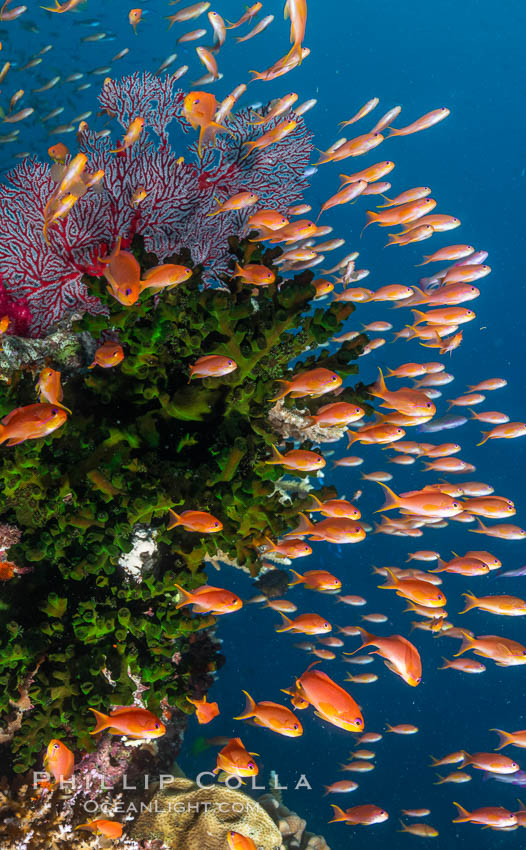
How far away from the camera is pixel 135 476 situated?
3.31m

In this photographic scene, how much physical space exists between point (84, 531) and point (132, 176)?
3345 mm

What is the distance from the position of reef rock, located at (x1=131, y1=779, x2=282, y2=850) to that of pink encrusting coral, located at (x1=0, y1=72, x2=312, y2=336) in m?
4.60

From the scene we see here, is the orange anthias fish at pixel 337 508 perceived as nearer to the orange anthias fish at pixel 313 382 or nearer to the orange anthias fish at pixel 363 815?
the orange anthias fish at pixel 313 382

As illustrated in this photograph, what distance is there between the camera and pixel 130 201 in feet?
15.3

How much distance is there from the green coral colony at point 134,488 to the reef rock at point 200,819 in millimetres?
1518

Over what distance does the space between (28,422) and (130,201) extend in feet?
9.89

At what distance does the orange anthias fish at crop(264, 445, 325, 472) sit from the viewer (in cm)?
357

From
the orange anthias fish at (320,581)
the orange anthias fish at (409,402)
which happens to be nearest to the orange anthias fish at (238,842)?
the orange anthias fish at (320,581)

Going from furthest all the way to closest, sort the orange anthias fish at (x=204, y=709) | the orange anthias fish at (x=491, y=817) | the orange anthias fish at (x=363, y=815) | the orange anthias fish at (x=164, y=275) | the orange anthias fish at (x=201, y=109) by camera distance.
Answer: the orange anthias fish at (x=363, y=815)
the orange anthias fish at (x=491, y=817)
the orange anthias fish at (x=201, y=109)
the orange anthias fish at (x=204, y=709)
the orange anthias fish at (x=164, y=275)

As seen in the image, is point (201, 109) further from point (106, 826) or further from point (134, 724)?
point (106, 826)

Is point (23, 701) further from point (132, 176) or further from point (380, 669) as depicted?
point (380, 669)

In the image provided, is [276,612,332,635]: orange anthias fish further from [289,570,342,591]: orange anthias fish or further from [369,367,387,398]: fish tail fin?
[369,367,387,398]: fish tail fin

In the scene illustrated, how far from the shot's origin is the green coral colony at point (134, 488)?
3.23 metres

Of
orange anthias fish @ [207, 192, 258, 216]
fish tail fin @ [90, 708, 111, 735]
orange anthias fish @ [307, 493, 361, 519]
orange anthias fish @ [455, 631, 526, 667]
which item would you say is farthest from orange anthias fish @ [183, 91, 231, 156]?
orange anthias fish @ [455, 631, 526, 667]
